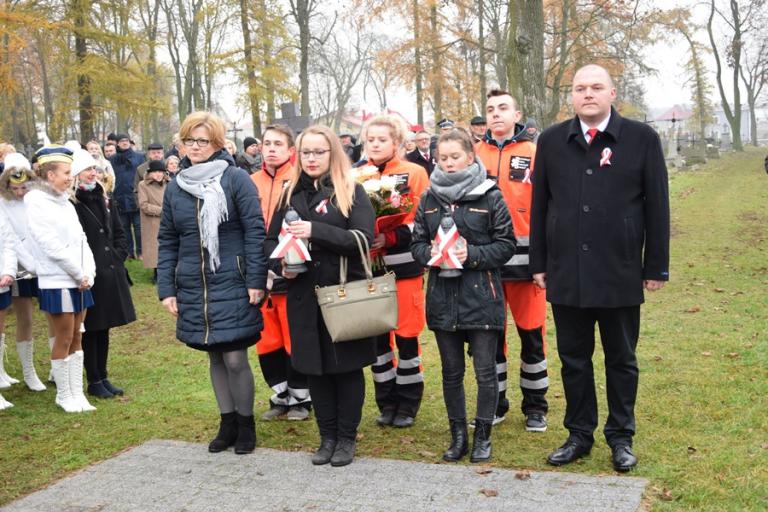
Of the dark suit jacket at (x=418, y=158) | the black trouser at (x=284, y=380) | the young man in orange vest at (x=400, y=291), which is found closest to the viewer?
the young man in orange vest at (x=400, y=291)

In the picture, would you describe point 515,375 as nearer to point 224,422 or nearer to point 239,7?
point 224,422

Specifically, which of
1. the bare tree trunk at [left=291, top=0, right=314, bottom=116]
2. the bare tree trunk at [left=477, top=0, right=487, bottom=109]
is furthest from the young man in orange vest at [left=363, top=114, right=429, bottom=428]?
the bare tree trunk at [left=291, top=0, right=314, bottom=116]

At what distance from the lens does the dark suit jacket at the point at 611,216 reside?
4.69 metres

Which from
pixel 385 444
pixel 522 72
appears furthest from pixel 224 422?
pixel 522 72

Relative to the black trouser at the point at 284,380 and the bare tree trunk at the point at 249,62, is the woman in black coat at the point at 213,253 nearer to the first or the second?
the black trouser at the point at 284,380

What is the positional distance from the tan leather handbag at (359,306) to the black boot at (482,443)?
2.77 feet

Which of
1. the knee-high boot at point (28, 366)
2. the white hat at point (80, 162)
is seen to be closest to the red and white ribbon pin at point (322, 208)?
the white hat at point (80, 162)

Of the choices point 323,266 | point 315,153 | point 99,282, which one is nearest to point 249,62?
point 99,282

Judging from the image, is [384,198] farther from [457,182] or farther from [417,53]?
[417,53]

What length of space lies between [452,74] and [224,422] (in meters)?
28.6

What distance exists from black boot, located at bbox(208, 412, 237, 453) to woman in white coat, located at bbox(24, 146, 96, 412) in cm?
175

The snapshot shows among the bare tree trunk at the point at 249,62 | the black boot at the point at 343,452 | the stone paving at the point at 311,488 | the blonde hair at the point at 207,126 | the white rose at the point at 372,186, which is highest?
the bare tree trunk at the point at 249,62

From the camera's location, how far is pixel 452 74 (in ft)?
107

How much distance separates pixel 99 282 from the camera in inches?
280
